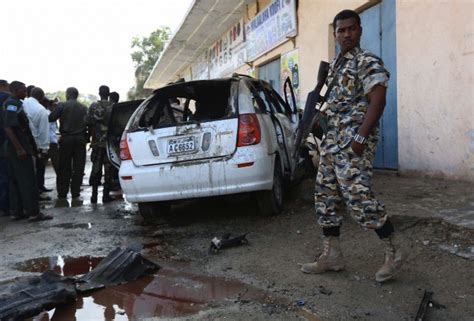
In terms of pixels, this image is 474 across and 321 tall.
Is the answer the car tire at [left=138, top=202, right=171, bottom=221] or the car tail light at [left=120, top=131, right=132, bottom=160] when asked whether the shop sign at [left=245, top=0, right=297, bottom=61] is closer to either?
the car tire at [left=138, top=202, right=171, bottom=221]

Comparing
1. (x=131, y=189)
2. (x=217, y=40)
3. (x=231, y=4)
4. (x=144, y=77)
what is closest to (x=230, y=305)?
(x=131, y=189)

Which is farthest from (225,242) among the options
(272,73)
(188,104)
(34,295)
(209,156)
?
(272,73)

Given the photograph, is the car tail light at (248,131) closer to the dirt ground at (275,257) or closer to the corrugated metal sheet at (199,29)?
the dirt ground at (275,257)

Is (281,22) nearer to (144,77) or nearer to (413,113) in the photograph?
(413,113)

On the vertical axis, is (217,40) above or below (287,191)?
above

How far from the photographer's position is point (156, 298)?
3.08 meters

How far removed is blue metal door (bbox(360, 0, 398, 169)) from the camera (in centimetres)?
663

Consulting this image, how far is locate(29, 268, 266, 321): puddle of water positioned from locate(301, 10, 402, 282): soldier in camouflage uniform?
0.89 meters

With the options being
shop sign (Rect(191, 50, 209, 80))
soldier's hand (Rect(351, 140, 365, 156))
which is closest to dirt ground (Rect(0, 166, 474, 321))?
soldier's hand (Rect(351, 140, 365, 156))

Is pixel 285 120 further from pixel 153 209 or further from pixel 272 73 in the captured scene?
pixel 272 73

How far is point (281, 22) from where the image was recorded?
1077 centimetres

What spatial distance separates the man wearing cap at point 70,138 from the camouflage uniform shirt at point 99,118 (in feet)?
Result: 0.98

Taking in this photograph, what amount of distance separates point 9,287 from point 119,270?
0.75m

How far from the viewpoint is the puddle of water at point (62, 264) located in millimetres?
3821
